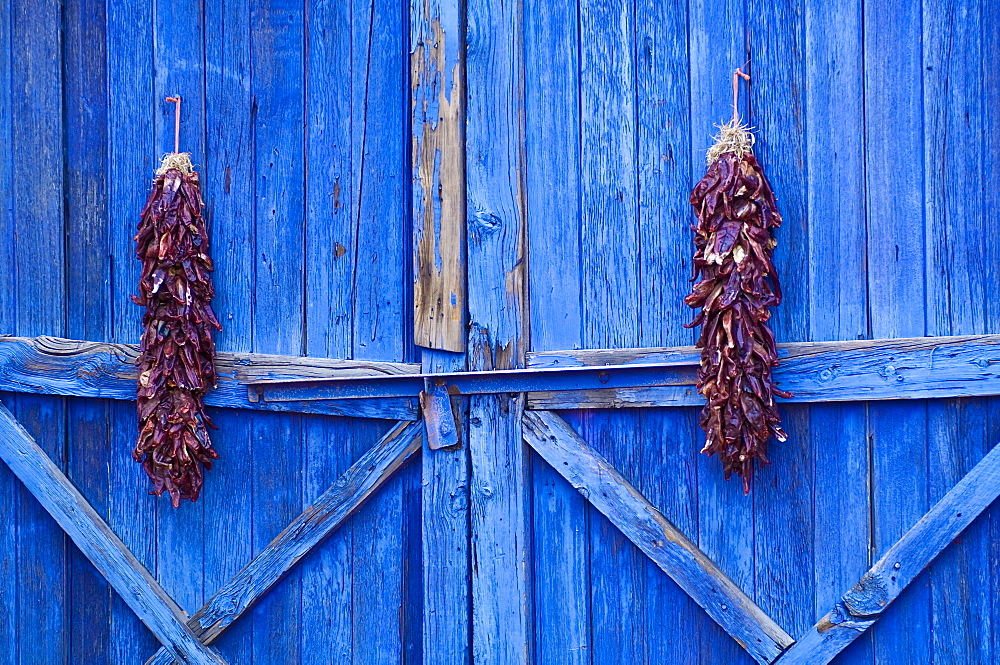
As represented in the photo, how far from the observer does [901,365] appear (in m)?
2.39

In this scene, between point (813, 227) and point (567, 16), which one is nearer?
point (813, 227)

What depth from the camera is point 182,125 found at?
2932 millimetres

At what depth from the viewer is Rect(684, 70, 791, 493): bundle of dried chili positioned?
2.32m

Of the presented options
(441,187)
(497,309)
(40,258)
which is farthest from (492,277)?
(40,258)

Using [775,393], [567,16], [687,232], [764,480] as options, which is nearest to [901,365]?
[775,393]

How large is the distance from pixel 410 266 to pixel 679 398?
1052mm

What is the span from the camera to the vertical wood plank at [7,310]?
10.0 feet

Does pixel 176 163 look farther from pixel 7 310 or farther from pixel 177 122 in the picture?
pixel 7 310

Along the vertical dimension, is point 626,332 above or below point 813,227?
below

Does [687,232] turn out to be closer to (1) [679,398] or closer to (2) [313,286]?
(1) [679,398]

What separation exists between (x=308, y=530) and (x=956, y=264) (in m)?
2.37

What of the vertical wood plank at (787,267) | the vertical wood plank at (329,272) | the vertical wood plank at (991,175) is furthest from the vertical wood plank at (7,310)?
the vertical wood plank at (991,175)

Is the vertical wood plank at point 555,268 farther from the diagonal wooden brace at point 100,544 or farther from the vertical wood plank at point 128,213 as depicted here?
the vertical wood plank at point 128,213

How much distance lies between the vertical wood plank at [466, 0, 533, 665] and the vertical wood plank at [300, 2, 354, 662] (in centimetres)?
47
